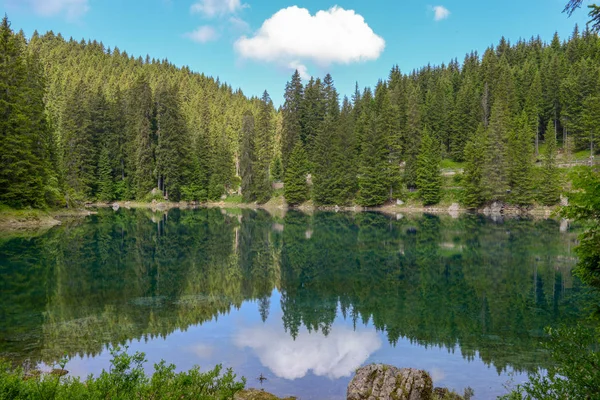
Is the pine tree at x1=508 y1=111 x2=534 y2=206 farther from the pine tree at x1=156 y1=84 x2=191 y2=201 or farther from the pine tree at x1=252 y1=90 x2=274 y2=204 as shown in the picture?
the pine tree at x1=156 y1=84 x2=191 y2=201

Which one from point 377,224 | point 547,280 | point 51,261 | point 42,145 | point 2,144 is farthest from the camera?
point 377,224

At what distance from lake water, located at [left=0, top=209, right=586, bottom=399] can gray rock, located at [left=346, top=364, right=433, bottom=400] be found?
1.20 metres

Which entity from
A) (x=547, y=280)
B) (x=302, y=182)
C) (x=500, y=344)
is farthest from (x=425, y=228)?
(x=302, y=182)

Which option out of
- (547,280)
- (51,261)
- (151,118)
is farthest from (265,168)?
(547,280)

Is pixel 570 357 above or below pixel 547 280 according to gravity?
above

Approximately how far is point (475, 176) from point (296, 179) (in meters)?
32.6

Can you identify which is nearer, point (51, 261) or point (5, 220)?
point (51, 261)

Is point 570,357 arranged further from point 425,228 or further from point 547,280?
point 425,228

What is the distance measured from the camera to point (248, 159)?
87438 millimetres

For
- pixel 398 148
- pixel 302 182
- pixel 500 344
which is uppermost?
pixel 398 148

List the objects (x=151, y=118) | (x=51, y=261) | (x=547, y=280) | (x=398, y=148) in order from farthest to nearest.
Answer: (x=151, y=118) → (x=398, y=148) → (x=51, y=261) → (x=547, y=280)

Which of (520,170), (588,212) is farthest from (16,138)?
(520,170)

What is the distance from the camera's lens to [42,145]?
47.2m

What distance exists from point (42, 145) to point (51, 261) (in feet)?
87.6
